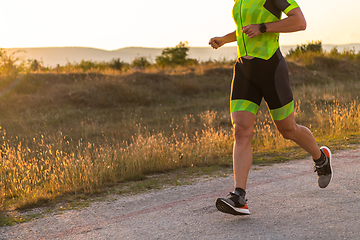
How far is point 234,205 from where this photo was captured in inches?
117

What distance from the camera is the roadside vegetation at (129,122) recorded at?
499 centimetres

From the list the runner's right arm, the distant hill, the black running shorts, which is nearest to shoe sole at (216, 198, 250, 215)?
the black running shorts

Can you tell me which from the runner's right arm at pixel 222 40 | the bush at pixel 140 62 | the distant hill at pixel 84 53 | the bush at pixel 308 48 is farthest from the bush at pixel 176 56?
the distant hill at pixel 84 53

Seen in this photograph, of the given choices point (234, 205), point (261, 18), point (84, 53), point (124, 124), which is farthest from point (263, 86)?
point (84, 53)

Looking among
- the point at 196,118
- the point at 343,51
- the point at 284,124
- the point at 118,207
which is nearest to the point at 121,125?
the point at 196,118

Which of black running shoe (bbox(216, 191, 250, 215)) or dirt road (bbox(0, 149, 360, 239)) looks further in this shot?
black running shoe (bbox(216, 191, 250, 215))

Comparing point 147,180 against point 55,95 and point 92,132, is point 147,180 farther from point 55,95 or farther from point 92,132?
point 55,95

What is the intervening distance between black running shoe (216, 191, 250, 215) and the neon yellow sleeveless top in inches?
49.7

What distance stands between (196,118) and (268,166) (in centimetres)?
698

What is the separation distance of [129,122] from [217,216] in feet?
28.9

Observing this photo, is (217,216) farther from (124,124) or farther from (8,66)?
(8,66)

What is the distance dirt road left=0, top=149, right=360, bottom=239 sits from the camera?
9.12ft

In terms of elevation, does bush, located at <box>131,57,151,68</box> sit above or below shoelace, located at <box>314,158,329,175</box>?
above

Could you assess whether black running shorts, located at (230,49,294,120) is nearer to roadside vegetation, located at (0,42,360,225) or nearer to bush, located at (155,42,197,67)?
roadside vegetation, located at (0,42,360,225)
